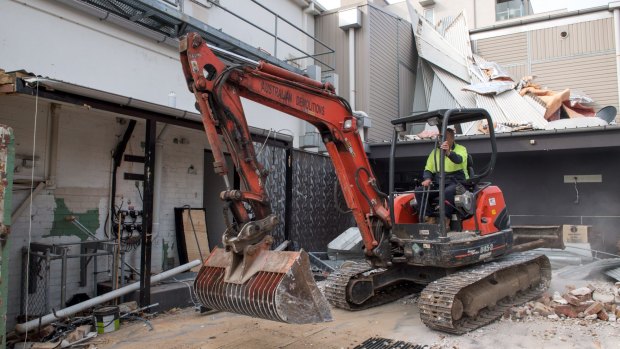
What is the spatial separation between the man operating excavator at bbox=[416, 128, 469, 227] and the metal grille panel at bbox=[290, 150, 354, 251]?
4041mm

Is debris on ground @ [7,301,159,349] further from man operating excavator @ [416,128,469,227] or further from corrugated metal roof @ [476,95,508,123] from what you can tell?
corrugated metal roof @ [476,95,508,123]

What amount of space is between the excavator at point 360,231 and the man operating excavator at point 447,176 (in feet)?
0.45

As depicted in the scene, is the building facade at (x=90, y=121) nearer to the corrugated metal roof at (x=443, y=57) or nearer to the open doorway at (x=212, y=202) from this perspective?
the open doorway at (x=212, y=202)

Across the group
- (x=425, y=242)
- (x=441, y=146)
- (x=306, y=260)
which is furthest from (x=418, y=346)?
(x=441, y=146)

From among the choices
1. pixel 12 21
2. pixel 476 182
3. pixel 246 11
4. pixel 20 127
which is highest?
pixel 246 11

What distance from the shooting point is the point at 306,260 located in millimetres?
4062

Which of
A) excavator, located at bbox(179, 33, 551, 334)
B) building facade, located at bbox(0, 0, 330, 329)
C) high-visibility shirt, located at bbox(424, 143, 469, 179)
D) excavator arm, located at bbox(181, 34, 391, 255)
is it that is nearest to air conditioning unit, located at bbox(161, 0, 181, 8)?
building facade, located at bbox(0, 0, 330, 329)

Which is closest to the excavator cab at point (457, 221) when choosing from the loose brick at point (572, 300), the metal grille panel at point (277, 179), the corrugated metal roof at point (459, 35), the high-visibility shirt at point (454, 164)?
the high-visibility shirt at point (454, 164)

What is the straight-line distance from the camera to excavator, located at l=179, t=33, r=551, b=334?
4.04m

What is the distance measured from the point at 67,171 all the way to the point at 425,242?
5.36m

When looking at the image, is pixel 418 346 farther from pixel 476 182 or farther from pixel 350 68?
pixel 350 68

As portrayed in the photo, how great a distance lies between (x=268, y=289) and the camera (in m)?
3.84

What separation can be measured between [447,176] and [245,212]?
315 centimetres

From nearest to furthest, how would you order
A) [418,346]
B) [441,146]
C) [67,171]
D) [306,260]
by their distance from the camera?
[306,260] → [418,346] → [441,146] → [67,171]
